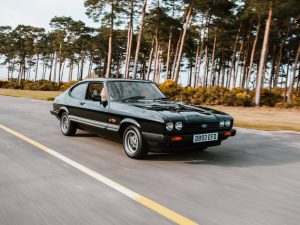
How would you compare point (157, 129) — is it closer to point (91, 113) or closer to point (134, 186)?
point (134, 186)

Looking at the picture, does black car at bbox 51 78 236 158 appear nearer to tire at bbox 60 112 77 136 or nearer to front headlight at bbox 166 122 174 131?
front headlight at bbox 166 122 174 131

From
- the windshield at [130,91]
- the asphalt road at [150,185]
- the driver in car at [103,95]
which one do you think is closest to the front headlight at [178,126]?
the asphalt road at [150,185]

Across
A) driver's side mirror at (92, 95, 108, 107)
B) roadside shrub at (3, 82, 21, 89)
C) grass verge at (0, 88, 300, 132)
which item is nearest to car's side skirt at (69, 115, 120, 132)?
driver's side mirror at (92, 95, 108, 107)

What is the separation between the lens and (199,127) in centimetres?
601

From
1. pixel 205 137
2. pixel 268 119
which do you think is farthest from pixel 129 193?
pixel 268 119

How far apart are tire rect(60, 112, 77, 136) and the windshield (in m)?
1.82

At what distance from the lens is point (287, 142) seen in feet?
28.5

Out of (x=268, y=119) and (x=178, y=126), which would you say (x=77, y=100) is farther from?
(x=268, y=119)

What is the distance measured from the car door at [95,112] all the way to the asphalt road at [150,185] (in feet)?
1.39

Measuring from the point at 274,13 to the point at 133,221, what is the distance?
75.9 ft

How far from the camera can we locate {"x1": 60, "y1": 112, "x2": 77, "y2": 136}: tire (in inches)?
337

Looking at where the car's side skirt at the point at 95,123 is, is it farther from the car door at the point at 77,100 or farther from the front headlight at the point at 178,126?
the front headlight at the point at 178,126

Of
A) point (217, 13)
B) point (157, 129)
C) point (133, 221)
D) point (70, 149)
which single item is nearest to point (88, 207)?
point (133, 221)

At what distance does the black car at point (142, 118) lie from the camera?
581 centimetres
